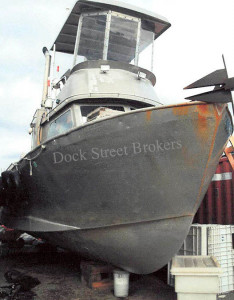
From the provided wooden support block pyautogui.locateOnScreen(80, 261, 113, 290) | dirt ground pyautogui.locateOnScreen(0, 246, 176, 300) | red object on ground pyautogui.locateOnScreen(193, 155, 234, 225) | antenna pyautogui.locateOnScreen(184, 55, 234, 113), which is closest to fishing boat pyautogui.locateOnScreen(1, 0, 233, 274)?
antenna pyautogui.locateOnScreen(184, 55, 234, 113)

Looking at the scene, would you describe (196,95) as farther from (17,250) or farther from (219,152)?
(17,250)

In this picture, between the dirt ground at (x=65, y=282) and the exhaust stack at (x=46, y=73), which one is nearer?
the dirt ground at (x=65, y=282)

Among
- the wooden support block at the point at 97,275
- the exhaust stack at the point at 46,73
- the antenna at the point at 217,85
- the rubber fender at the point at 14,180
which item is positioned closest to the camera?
the antenna at the point at 217,85

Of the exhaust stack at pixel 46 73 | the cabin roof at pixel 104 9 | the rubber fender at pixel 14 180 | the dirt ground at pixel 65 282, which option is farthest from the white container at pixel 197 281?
the cabin roof at pixel 104 9

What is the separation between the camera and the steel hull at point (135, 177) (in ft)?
12.3

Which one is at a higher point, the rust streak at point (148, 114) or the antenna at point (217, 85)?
the antenna at point (217, 85)

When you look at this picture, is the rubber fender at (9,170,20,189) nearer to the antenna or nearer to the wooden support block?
the wooden support block

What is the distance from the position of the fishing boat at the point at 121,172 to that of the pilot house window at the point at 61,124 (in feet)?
0.13

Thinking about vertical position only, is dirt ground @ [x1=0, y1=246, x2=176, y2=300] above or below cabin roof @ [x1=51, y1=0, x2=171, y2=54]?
below

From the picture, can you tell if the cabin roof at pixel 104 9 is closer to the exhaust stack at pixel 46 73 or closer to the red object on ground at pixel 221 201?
the exhaust stack at pixel 46 73

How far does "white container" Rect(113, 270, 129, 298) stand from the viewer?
15.0 feet

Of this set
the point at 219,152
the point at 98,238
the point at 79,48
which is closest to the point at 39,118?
the point at 79,48

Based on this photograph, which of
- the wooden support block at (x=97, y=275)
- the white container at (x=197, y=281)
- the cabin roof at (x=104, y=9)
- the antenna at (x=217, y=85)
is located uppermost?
the cabin roof at (x=104, y=9)

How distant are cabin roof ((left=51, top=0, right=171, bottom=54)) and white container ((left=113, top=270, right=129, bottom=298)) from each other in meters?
4.96
